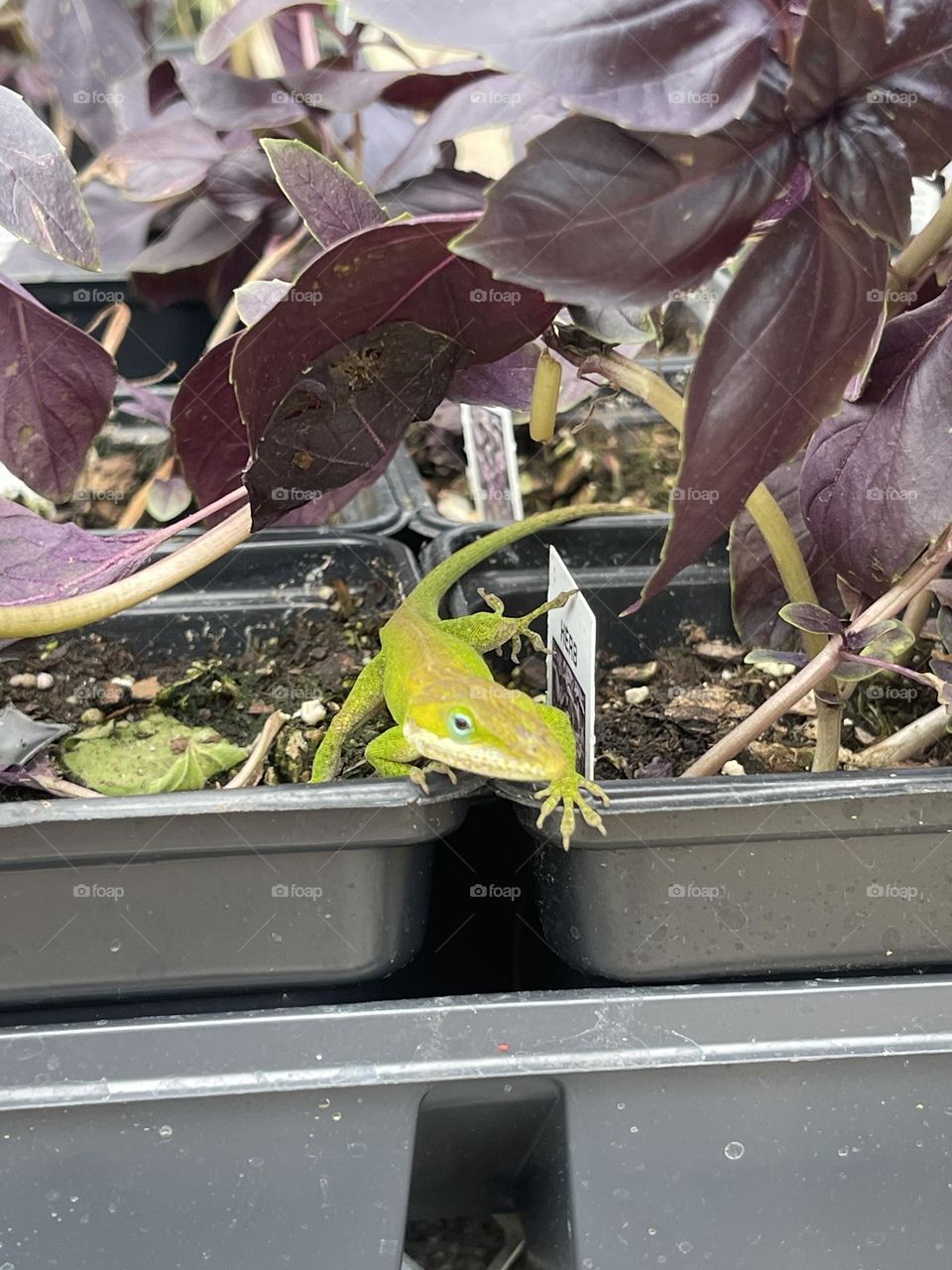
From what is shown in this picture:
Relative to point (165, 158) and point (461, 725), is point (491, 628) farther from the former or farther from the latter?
point (165, 158)

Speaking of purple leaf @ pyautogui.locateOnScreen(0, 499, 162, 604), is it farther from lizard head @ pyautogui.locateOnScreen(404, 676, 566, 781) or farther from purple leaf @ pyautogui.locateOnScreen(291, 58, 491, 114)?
purple leaf @ pyautogui.locateOnScreen(291, 58, 491, 114)

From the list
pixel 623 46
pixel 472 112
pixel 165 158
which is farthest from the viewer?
pixel 165 158

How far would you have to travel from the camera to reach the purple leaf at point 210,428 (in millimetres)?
737

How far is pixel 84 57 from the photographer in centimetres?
141


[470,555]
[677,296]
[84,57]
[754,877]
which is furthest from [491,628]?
[84,57]

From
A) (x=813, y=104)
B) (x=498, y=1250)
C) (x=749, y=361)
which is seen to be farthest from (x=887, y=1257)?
(x=813, y=104)

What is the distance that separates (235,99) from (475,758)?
2.36ft

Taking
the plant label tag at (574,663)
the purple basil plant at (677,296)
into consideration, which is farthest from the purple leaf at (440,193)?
the plant label tag at (574,663)

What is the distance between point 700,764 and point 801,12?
17.8 inches

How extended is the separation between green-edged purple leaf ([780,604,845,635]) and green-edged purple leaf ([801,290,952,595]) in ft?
0.08

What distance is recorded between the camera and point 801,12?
0.56m

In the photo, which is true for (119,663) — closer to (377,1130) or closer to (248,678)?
(248,678)

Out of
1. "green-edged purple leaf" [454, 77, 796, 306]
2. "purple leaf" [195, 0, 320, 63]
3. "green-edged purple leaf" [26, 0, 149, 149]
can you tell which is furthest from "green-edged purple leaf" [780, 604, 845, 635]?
"green-edged purple leaf" [26, 0, 149, 149]

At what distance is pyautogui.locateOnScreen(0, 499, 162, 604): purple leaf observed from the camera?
0.73 m
